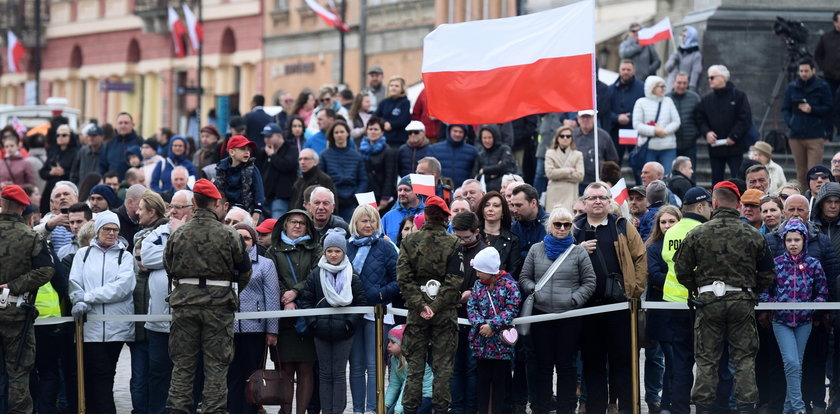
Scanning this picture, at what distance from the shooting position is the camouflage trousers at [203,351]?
13367 millimetres

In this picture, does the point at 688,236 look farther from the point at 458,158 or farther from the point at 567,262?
the point at 458,158

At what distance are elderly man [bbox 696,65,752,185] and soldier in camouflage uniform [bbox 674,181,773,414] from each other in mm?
7072

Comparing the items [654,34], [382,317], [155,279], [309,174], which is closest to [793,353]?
[382,317]

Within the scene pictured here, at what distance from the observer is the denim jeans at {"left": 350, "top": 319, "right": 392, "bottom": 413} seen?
1420 cm

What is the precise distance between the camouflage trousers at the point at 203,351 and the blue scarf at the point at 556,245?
2481mm

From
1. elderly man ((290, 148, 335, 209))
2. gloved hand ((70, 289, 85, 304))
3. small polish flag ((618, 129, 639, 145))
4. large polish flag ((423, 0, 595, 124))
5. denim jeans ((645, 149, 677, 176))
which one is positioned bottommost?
gloved hand ((70, 289, 85, 304))

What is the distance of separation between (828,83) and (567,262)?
27.2 feet

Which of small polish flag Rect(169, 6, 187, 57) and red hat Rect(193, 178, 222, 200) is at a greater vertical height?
small polish flag Rect(169, 6, 187, 57)

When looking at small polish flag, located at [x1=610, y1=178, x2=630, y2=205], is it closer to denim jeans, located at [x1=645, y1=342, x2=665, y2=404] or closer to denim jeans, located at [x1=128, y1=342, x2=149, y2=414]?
denim jeans, located at [x1=645, y1=342, x2=665, y2=404]

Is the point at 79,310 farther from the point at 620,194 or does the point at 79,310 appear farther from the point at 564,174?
the point at 564,174

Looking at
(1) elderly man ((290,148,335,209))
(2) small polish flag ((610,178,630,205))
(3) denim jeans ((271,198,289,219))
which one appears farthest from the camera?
(3) denim jeans ((271,198,289,219))

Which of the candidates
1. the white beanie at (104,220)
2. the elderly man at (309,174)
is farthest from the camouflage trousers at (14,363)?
the elderly man at (309,174)

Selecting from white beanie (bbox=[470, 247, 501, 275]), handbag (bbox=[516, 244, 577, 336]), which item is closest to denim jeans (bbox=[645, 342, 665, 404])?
handbag (bbox=[516, 244, 577, 336])

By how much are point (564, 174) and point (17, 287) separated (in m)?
7.25
